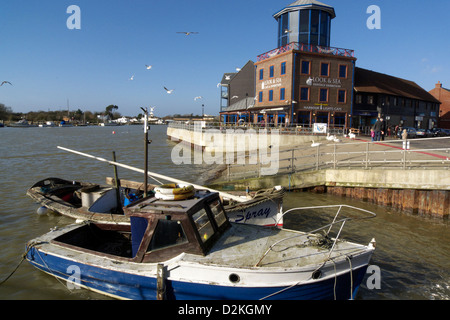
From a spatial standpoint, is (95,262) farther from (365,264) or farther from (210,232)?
(365,264)

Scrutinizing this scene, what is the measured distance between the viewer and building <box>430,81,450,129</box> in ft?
192

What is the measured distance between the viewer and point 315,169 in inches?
639

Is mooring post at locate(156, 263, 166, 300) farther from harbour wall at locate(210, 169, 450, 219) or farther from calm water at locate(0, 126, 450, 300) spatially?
harbour wall at locate(210, 169, 450, 219)

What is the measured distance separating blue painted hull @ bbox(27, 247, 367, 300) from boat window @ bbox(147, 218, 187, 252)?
653 millimetres

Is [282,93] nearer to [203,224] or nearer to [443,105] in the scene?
[203,224]

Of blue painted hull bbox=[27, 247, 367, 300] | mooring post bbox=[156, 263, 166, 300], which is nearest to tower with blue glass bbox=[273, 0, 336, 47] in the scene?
blue painted hull bbox=[27, 247, 367, 300]

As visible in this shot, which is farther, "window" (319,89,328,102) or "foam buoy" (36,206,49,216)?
"window" (319,89,328,102)

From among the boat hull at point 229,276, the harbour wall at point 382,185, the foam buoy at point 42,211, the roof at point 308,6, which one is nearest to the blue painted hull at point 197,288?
the boat hull at point 229,276

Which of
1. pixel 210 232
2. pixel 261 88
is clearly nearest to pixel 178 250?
pixel 210 232

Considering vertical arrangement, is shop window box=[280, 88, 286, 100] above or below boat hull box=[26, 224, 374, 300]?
above

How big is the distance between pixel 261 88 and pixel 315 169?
26.5 m

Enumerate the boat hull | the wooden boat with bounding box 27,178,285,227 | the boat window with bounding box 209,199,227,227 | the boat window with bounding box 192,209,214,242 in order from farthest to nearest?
the wooden boat with bounding box 27,178,285,227
the boat window with bounding box 209,199,227,227
the boat window with bounding box 192,209,214,242
the boat hull

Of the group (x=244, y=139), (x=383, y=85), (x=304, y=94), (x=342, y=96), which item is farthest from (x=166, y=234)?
(x=383, y=85)

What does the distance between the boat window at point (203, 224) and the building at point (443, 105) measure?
6819 cm
